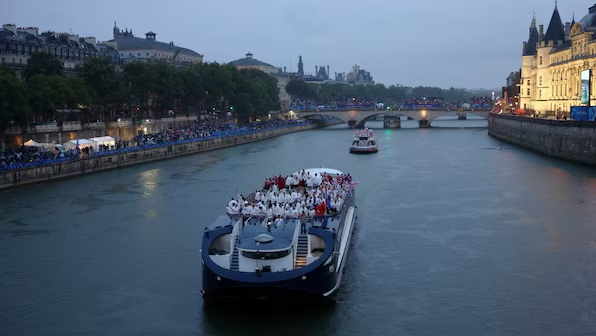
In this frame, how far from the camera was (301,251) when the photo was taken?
19.7 metres

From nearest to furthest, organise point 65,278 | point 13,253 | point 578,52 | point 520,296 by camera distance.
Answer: point 520,296
point 65,278
point 13,253
point 578,52

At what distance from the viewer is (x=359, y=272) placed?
22547 mm

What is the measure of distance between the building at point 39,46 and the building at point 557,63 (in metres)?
46.1

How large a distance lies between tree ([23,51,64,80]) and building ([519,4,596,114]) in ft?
161

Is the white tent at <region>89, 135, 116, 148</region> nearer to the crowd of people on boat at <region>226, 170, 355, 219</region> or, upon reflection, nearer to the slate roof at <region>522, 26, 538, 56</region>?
the crowd of people on boat at <region>226, 170, 355, 219</region>

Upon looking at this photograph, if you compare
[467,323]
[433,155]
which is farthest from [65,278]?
[433,155]

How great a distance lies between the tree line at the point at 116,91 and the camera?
155 feet

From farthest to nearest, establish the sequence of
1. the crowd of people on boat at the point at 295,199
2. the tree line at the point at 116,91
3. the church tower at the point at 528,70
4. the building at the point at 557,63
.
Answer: the church tower at the point at 528,70
the building at the point at 557,63
the tree line at the point at 116,91
the crowd of people on boat at the point at 295,199

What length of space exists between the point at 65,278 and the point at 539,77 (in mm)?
73252

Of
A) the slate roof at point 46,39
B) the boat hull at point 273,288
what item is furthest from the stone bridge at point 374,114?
the boat hull at point 273,288

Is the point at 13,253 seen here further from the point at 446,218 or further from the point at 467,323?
the point at 446,218

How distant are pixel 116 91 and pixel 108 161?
14.7m

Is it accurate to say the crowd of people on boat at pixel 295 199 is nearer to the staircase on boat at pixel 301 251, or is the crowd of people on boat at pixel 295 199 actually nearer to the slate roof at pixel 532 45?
the staircase on boat at pixel 301 251

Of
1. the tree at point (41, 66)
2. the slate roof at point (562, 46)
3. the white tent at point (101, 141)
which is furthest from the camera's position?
the slate roof at point (562, 46)
